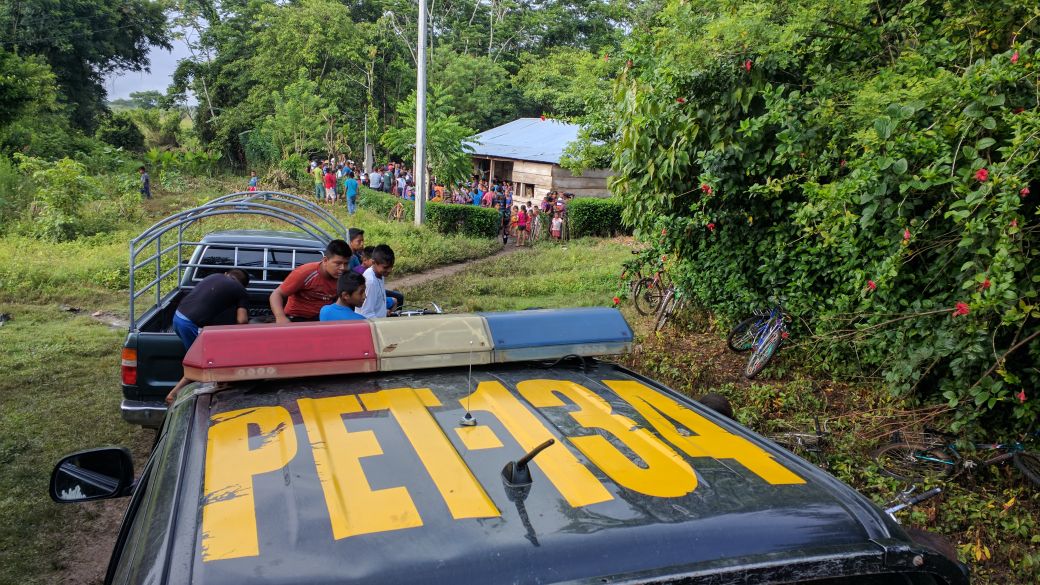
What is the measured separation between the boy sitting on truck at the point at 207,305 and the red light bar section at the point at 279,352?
11.5 ft

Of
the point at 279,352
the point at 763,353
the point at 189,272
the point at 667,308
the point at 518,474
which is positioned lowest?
the point at 763,353

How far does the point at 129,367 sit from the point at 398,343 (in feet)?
12.9

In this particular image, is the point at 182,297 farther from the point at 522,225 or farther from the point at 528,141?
the point at 528,141

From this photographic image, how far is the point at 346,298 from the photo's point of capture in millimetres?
5277

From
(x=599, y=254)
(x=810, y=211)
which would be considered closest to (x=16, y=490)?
(x=810, y=211)

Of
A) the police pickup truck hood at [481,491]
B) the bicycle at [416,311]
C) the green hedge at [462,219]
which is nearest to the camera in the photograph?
the police pickup truck hood at [481,491]

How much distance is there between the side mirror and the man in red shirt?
354cm

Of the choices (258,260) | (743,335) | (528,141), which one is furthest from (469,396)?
(528,141)

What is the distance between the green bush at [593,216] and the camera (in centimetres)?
2202

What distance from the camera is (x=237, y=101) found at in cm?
3778

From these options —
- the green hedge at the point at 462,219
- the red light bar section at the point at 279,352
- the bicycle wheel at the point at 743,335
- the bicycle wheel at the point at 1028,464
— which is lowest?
the bicycle wheel at the point at 1028,464

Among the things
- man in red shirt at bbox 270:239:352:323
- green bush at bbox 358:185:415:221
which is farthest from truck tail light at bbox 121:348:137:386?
green bush at bbox 358:185:415:221

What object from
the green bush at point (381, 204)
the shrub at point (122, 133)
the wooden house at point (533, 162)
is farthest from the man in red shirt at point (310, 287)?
the shrub at point (122, 133)

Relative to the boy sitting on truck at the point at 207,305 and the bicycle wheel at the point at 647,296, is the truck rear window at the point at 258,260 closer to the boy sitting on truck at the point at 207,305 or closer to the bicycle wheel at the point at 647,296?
the boy sitting on truck at the point at 207,305
